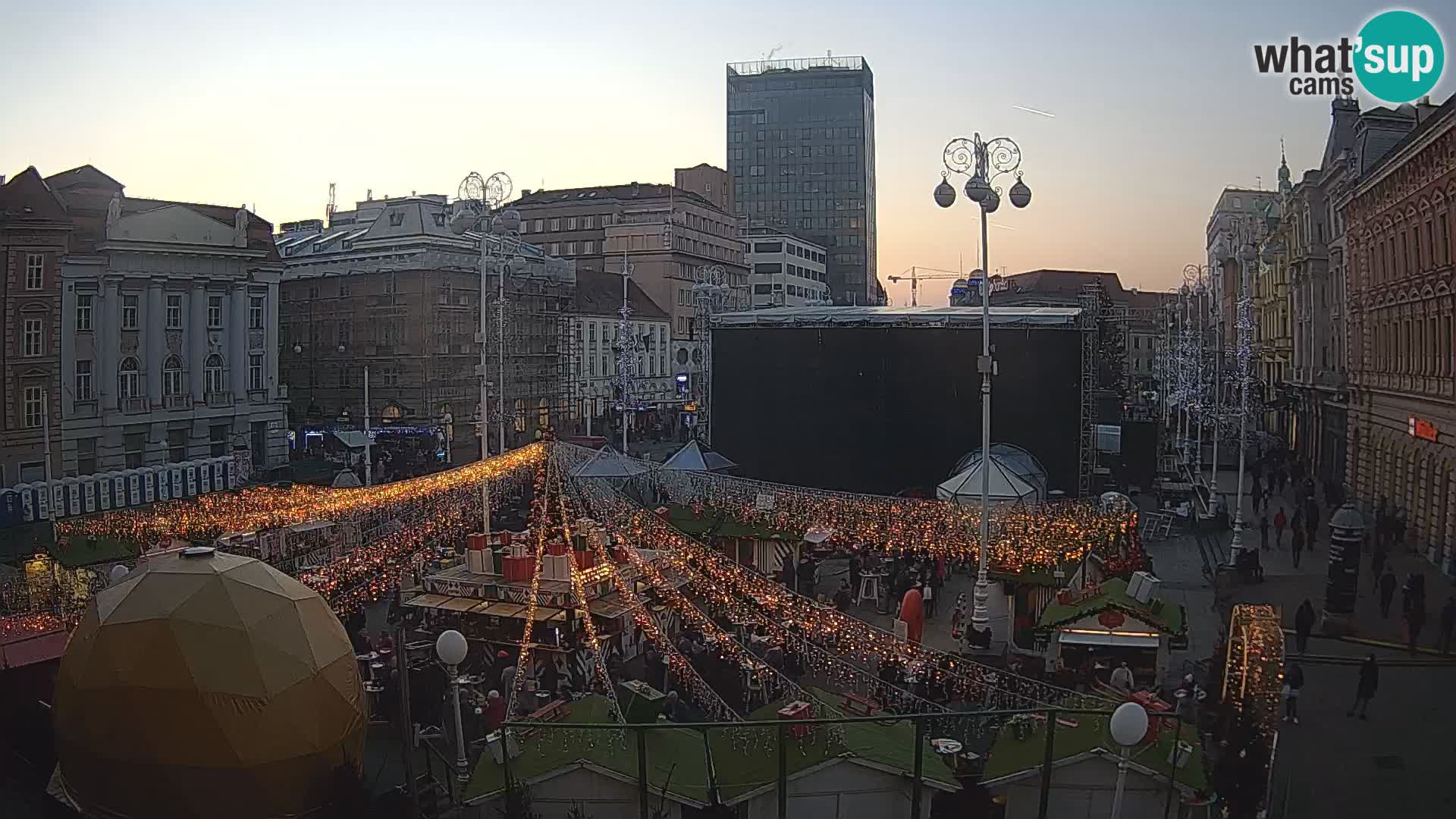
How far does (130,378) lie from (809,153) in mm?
81966

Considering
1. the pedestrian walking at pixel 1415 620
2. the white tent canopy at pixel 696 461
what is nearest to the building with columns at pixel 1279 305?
the white tent canopy at pixel 696 461

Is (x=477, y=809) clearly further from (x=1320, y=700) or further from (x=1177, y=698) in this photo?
(x=1320, y=700)

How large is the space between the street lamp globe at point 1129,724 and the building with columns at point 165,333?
3164 cm

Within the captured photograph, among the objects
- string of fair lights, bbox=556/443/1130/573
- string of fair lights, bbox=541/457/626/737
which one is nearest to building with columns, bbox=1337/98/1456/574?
string of fair lights, bbox=556/443/1130/573

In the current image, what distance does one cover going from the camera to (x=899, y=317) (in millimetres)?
34094

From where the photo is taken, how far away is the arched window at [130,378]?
3475 centimetres

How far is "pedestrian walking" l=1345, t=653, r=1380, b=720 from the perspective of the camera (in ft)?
48.6

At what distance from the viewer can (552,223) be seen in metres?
74.2

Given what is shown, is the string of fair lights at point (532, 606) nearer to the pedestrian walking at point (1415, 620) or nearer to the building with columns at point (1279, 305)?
the pedestrian walking at point (1415, 620)

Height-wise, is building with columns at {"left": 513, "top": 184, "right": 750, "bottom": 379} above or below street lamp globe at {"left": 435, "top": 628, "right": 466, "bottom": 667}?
above

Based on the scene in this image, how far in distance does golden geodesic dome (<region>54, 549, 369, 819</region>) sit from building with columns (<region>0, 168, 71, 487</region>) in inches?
981

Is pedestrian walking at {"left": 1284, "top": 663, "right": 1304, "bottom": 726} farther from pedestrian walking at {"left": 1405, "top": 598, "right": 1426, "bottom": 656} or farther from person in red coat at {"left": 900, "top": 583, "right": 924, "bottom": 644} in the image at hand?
person in red coat at {"left": 900, "top": 583, "right": 924, "bottom": 644}

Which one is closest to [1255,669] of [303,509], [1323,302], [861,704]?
[861,704]

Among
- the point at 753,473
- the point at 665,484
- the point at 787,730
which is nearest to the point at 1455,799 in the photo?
the point at 787,730
